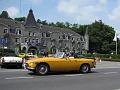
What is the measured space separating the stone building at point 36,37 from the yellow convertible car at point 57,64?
73.0 m

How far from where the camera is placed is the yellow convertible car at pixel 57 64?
20172 millimetres

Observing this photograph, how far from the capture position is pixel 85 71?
2259 cm

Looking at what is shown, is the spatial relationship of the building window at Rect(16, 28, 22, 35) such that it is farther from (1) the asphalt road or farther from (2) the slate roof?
(1) the asphalt road

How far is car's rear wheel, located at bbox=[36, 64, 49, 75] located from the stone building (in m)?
74.5

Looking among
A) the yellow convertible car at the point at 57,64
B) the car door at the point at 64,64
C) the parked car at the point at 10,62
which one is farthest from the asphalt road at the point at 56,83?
the parked car at the point at 10,62

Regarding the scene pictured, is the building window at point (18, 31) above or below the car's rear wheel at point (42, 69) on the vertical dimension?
above

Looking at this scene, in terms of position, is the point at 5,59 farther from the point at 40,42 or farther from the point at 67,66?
the point at 40,42

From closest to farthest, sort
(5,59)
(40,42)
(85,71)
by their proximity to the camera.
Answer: (85,71), (5,59), (40,42)

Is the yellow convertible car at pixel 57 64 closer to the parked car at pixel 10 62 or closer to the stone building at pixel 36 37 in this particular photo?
the parked car at pixel 10 62

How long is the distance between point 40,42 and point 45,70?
92228 mm

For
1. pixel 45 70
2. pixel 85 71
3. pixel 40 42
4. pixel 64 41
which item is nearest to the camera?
pixel 45 70

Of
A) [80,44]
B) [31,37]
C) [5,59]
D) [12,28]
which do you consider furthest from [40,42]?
[5,59]

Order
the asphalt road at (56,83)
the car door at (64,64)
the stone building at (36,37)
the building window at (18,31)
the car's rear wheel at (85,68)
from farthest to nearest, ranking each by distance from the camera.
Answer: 1. the building window at (18,31)
2. the stone building at (36,37)
3. the car's rear wheel at (85,68)
4. the car door at (64,64)
5. the asphalt road at (56,83)

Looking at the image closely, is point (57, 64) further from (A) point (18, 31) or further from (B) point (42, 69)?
(A) point (18, 31)
